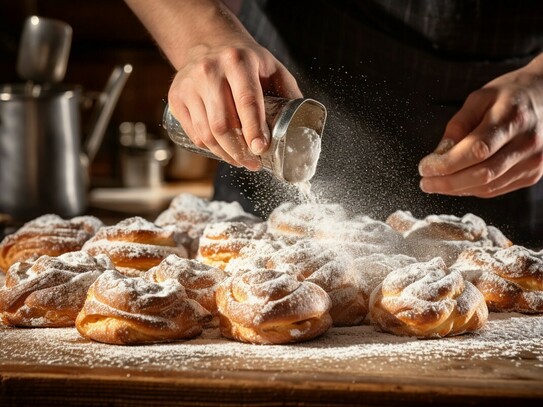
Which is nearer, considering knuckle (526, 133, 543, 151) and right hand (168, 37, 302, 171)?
right hand (168, 37, 302, 171)

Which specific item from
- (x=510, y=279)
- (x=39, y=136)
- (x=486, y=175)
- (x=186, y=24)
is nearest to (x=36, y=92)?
(x=39, y=136)

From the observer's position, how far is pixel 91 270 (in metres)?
2.06

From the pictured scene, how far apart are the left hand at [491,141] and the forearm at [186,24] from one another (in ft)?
2.20

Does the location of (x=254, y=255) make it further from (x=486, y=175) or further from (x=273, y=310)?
(x=486, y=175)

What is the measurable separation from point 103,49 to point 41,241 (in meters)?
4.59

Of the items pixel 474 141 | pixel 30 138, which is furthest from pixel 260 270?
pixel 30 138

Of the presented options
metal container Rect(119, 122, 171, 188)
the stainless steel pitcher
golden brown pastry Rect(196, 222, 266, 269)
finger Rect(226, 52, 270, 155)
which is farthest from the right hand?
metal container Rect(119, 122, 171, 188)

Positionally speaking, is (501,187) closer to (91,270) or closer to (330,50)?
(330,50)

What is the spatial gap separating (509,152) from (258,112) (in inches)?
32.5

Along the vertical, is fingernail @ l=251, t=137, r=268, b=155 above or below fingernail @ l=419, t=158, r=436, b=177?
above

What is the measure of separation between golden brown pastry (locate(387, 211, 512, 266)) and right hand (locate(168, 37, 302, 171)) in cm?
59

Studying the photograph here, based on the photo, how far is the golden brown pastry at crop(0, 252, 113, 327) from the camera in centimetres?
196

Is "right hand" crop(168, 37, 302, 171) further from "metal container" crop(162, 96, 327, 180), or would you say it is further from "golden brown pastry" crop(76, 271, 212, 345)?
"golden brown pastry" crop(76, 271, 212, 345)

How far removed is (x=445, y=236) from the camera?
8.14 ft
